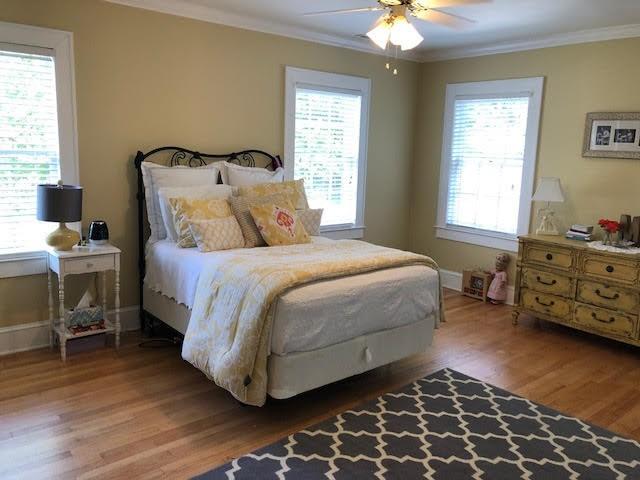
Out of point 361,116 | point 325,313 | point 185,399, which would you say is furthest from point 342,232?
point 185,399

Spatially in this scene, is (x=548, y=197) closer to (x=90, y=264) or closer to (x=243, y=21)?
(x=243, y=21)

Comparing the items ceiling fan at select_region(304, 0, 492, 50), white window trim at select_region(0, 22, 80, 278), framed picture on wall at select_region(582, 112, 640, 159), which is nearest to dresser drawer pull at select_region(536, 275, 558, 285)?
framed picture on wall at select_region(582, 112, 640, 159)

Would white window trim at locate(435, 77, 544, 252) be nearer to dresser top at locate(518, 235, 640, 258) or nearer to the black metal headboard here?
dresser top at locate(518, 235, 640, 258)

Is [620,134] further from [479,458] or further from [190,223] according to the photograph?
[190,223]

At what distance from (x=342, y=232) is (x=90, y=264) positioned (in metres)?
2.63

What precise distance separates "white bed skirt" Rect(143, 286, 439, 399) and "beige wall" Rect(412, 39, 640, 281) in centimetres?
204

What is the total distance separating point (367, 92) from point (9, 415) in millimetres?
4175

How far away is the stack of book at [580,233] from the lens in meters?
4.42

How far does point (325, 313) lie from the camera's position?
286 centimetres

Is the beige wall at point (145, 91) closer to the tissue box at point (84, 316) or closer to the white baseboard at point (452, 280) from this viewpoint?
the tissue box at point (84, 316)

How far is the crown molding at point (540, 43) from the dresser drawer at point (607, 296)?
2.03m

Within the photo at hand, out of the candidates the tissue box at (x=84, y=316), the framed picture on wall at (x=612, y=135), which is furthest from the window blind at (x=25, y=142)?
the framed picture on wall at (x=612, y=135)

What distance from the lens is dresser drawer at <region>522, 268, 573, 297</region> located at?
429cm

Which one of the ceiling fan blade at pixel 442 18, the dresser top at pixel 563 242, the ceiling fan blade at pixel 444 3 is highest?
the ceiling fan blade at pixel 444 3
